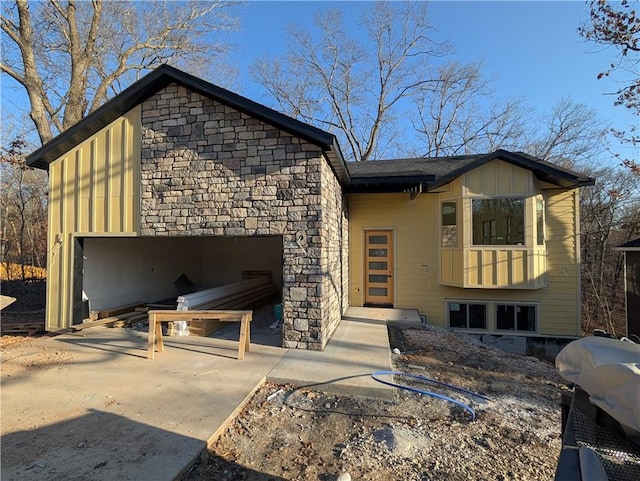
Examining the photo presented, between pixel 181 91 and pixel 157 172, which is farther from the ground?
pixel 181 91

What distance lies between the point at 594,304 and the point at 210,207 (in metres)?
14.4

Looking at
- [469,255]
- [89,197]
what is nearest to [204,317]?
[89,197]

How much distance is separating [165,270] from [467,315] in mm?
8776

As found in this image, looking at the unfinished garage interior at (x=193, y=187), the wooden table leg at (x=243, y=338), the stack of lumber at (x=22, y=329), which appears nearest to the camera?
the wooden table leg at (x=243, y=338)

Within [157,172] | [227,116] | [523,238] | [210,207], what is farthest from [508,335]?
[157,172]

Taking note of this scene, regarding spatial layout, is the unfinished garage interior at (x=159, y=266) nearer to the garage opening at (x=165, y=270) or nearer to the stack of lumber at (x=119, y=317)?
the garage opening at (x=165, y=270)

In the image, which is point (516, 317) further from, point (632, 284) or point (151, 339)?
point (151, 339)

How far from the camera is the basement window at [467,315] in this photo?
8273mm

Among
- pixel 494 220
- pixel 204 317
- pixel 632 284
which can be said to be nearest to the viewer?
pixel 204 317

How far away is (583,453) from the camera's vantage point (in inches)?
56.4

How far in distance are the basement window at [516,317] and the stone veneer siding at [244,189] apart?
483cm

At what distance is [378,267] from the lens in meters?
8.83

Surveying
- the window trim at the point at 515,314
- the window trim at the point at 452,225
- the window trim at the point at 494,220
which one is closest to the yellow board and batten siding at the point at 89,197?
the window trim at the point at 452,225

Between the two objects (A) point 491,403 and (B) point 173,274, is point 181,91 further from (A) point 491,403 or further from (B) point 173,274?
(A) point 491,403
